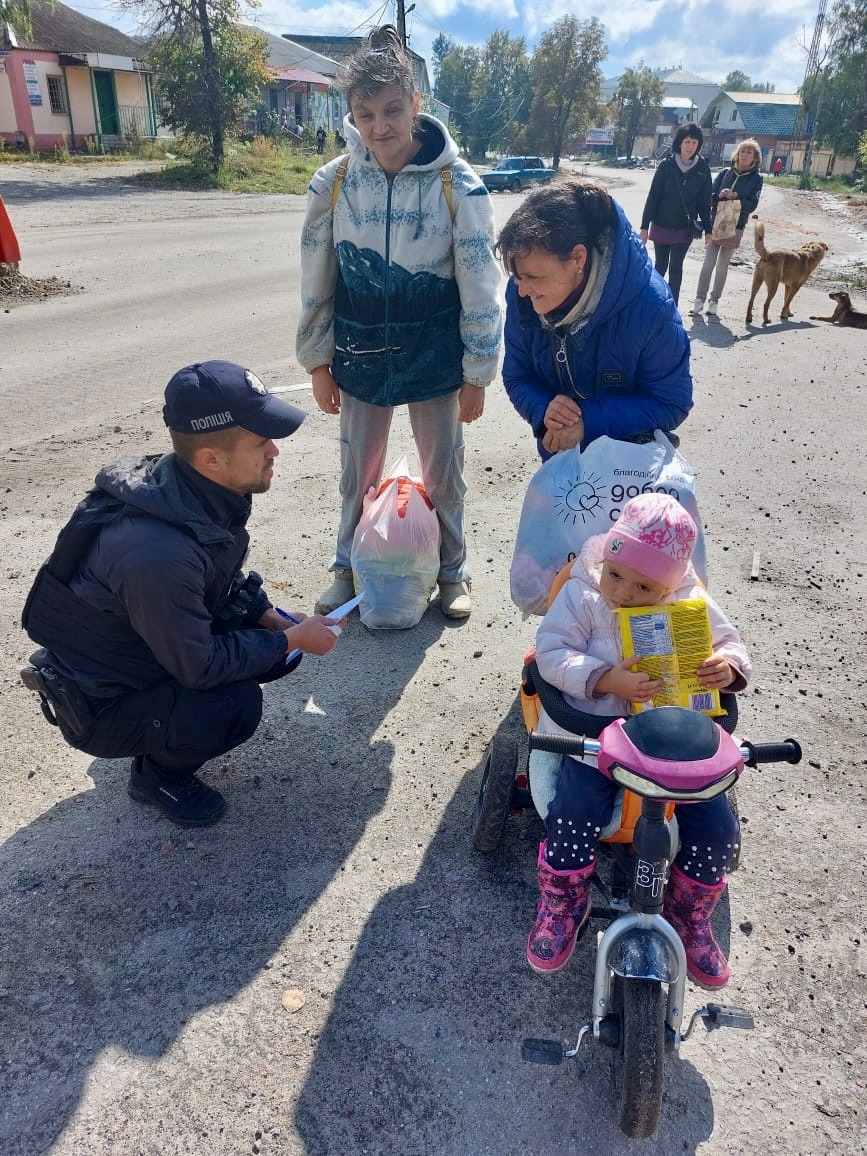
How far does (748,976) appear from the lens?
2.41 meters

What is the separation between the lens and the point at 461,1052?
2.16 meters

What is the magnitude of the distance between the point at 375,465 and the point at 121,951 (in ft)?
7.76

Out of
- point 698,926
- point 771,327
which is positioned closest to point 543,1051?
point 698,926

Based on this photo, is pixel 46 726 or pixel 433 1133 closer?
pixel 433 1133

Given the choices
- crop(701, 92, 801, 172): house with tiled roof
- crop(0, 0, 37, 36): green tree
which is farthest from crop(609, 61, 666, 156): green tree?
crop(0, 0, 37, 36): green tree

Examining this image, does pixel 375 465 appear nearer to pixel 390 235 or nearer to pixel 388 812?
pixel 390 235

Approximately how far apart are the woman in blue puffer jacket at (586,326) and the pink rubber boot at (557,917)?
1436 mm

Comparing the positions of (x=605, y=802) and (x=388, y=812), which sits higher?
(x=605, y=802)

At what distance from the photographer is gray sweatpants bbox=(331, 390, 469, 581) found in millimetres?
3846

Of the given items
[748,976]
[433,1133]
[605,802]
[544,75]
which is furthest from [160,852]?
[544,75]

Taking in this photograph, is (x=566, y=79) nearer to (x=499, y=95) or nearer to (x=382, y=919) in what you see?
(x=499, y=95)

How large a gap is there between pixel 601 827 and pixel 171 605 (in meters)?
1.36

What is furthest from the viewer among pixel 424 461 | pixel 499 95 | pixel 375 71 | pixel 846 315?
pixel 499 95

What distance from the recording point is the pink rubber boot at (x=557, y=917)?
7.39ft
